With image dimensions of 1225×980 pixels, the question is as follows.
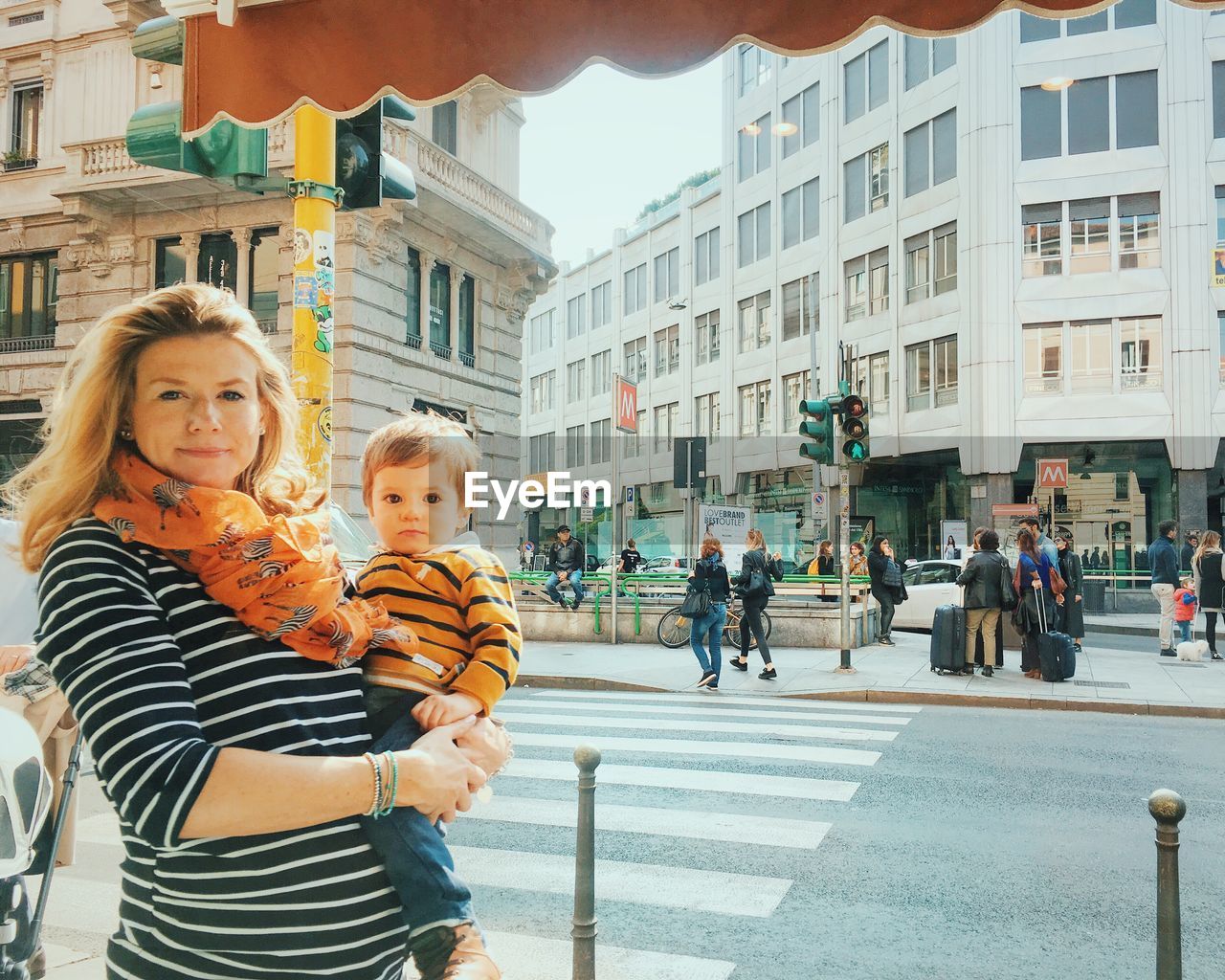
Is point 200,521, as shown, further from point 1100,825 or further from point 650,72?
point 1100,825

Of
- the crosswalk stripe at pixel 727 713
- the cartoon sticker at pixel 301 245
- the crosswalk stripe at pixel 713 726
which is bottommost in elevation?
the crosswalk stripe at pixel 727 713

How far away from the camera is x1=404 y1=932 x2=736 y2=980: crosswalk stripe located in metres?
4.28

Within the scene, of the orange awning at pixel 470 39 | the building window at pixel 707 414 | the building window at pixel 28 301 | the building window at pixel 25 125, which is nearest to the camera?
the orange awning at pixel 470 39

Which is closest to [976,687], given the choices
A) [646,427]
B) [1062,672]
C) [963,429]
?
[1062,672]

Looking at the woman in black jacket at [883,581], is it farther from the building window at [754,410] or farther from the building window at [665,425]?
the building window at [665,425]

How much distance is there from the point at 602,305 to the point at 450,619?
57257 mm

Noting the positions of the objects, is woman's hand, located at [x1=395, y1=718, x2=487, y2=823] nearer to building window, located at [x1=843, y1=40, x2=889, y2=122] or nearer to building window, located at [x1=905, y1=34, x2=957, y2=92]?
building window, located at [x1=905, y1=34, x2=957, y2=92]

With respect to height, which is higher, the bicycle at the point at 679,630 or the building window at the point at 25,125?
the building window at the point at 25,125

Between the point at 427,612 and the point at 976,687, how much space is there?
472 inches

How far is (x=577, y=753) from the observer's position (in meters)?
4.03

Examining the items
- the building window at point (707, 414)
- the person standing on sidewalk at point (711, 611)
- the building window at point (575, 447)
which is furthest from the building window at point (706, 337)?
the person standing on sidewalk at point (711, 611)

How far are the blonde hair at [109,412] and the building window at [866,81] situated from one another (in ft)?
121

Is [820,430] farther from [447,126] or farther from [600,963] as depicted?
[447,126]

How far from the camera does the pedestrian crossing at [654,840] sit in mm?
4684
